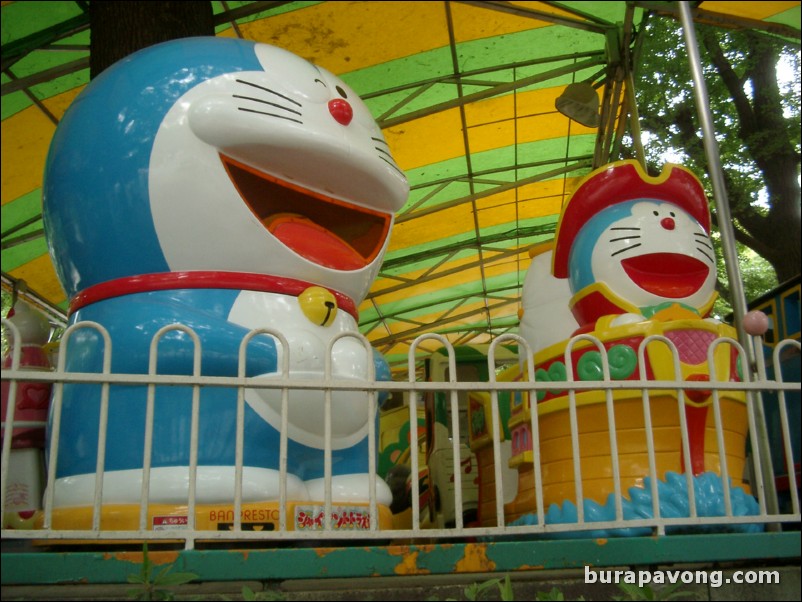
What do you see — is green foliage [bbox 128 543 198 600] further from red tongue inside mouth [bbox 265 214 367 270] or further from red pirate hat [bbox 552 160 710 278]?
red pirate hat [bbox 552 160 710 278]

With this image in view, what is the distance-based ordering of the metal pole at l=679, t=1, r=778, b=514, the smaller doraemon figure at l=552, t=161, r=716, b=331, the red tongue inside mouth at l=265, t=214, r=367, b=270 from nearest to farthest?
the metal pole at l=679, t=1, r=778, b=514 → the red tongue inside mouth at l=265, t=214, r=367, b=270 → the smaller doraemon figure at l=552, t=161, r=716, b=331

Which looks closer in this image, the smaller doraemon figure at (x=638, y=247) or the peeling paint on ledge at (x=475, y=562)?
the peeling paint on ledge at (x=475, y=562)

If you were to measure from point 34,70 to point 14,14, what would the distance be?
725 millimetres

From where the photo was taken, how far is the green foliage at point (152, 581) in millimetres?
2109

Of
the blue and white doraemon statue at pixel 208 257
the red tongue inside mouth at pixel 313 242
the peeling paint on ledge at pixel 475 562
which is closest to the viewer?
the peeling paint on ledge at pixel 475 562

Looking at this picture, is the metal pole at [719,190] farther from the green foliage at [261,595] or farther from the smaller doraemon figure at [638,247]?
the green foliage at [261,595]

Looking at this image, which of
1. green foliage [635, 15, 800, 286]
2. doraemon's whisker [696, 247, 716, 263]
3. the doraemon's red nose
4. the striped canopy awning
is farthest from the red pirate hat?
green foliage [635, 15, 800, 286]

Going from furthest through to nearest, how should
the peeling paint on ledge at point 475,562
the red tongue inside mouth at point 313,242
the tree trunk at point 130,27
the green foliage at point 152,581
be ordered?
the tree trunk at point 130,27 → the red tongue inside mouth at point 313,242 → the peeling paint on ledge at point 475,562 → the green foliage at point 152,581

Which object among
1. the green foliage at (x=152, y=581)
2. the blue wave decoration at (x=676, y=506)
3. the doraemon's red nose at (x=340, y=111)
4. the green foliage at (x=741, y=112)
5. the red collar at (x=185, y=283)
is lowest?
the green foliage at (x=152, y=581)

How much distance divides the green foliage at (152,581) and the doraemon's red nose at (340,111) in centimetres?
177

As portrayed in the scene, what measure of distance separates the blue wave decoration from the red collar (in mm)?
1310

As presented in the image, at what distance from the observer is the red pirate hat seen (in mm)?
3471

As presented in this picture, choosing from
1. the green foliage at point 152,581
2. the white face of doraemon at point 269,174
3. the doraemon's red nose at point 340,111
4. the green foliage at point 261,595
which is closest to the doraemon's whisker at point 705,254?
the white face of doraemon at point 269,174

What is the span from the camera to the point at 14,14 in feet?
21.1
